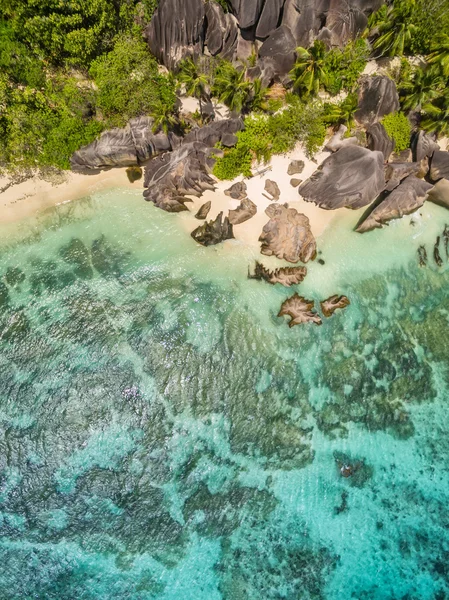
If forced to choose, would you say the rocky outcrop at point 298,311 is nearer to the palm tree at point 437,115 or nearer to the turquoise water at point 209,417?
the turquoise water at point 209,417

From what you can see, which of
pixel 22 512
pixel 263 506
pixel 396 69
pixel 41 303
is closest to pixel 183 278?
pixel 41 303

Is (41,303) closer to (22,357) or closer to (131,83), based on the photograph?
(22,357)

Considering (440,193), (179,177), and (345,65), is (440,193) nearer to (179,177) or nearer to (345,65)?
(345,65)

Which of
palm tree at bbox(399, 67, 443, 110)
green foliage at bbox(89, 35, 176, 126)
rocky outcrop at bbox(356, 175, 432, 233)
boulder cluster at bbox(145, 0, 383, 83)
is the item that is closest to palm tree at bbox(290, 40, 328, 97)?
boulder cluster at bbox(145, 0, 383, 83)

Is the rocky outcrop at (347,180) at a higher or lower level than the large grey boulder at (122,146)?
lower

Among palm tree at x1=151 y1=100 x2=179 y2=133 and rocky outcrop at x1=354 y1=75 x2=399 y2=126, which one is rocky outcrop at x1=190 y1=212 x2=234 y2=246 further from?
rocky outcrop at x1=354 y1=75 x2=399 y2=126

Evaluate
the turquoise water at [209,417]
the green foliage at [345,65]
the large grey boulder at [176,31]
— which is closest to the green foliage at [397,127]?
the green foliage at [345,65]

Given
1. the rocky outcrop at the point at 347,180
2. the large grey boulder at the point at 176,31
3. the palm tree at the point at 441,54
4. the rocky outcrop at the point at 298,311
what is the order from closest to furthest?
the palm tree at the point at 441,54 < the large grey boulder at the point at 176,31 < the rocky outcrop at the point at 347,180 < the rocky outcrop at the point at 298,311
